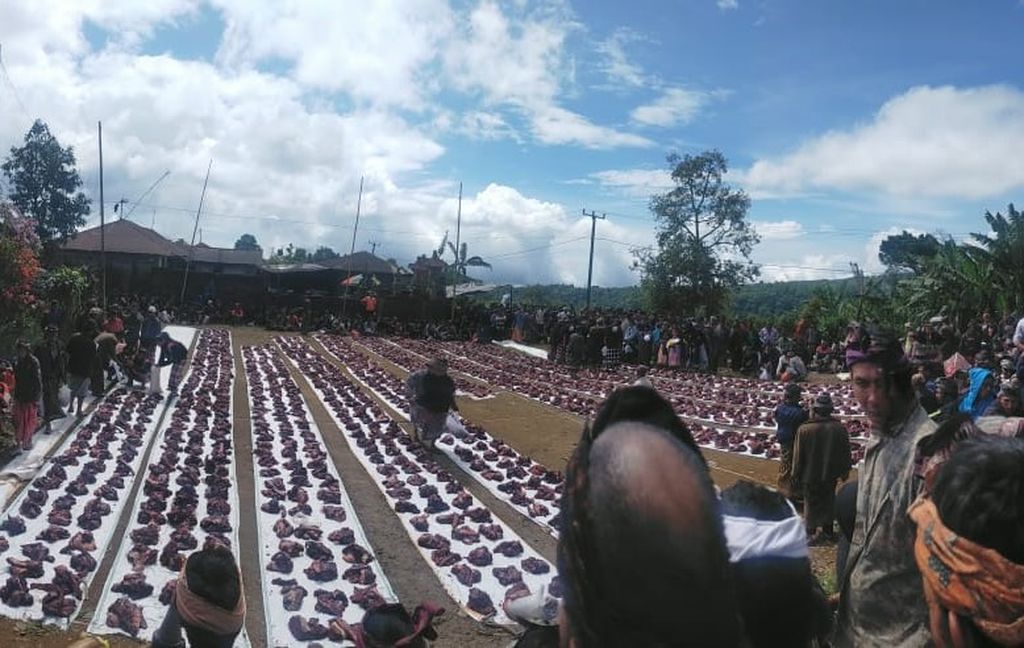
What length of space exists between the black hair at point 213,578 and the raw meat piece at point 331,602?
6.53 ft

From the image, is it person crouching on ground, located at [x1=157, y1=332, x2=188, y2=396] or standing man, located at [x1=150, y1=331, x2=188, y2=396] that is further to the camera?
person crouching on ground, located at [x1=157, y1=332, x2=188, y2=396]

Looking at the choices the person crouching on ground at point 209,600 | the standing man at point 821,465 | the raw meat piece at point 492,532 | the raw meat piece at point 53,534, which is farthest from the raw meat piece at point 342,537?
the standing man at point 821,465

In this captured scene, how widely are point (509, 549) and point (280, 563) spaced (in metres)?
1.87

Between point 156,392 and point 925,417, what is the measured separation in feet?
40.0

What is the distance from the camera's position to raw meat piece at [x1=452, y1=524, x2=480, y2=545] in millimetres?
6659

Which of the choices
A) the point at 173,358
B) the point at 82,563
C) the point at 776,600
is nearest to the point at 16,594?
the point at 82,563

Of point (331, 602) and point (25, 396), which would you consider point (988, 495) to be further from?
point (25, 396)

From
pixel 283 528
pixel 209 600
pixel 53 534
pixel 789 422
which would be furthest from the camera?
pixel 789 422

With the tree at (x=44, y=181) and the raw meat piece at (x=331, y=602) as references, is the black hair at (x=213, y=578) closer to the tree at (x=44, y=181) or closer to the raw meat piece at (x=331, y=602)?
the raw meat piece at (x=331, y=602)

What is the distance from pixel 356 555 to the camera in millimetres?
6121

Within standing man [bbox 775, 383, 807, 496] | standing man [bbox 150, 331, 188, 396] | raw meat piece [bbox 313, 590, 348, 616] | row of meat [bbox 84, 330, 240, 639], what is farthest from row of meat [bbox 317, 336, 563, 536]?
standing man [bbox 150, 331, 188, 396]

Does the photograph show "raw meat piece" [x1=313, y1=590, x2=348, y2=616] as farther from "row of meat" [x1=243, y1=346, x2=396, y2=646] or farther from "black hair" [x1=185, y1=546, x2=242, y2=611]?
"black hair" [x1=185, y1=546, x2=242, y2=611]

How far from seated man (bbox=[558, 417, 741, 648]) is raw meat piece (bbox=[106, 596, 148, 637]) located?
4877 millimetres

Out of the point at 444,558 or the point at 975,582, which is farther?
the point at 444,558
